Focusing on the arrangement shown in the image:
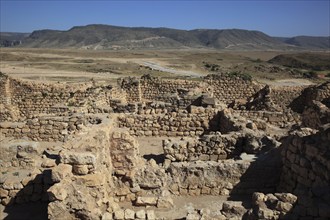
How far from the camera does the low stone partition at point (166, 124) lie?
13328 millimetres

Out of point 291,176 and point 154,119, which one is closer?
point 291,176

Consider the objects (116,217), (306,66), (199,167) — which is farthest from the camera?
(306,66)

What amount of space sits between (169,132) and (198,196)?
201 inches

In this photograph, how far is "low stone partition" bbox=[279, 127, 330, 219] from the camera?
5.52 meters

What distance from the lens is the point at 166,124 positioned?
13359 millimetres

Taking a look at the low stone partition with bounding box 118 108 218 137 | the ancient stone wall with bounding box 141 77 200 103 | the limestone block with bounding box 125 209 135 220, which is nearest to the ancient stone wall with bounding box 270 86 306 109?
the ancient stone wall with bounding box 141 77 200 103

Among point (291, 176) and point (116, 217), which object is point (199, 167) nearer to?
point (291, 176)

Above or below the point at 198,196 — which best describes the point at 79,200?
above

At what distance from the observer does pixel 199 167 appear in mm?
8367

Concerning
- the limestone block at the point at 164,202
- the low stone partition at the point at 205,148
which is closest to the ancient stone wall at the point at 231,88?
the low stone partition at the point at 205,148

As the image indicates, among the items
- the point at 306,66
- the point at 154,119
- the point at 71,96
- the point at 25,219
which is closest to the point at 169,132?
the point at 154,119

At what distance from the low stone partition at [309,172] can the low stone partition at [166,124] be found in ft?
16.9

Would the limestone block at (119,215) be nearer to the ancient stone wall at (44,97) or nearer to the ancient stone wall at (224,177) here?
the ancient stone wall at (224,177)

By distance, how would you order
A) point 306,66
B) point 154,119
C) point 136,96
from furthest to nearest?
point 306,66, point 136,96, point 154,119
